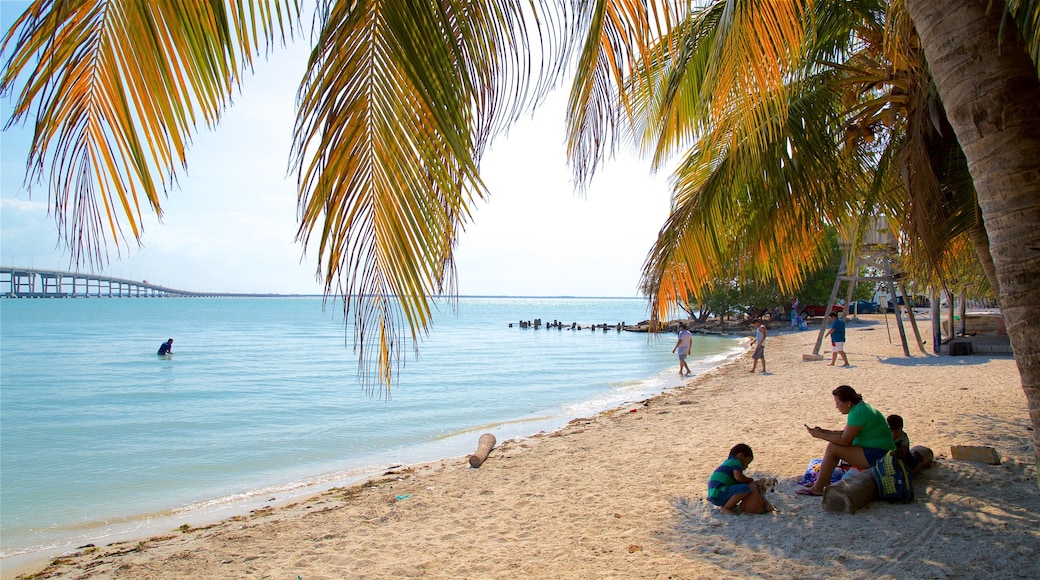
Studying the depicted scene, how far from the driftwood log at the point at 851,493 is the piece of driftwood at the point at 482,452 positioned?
551cm

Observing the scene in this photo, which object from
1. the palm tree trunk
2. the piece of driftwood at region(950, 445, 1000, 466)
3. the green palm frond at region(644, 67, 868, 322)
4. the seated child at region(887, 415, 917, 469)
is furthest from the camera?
the green palm frond at region(644, 67, 868, 322)

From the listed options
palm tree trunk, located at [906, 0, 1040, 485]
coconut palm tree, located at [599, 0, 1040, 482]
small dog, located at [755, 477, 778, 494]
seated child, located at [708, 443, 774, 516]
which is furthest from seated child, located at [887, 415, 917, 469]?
palm tree trunk, located at [906, 0, 1040, 485]

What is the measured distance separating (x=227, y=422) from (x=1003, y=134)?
17.1 meters

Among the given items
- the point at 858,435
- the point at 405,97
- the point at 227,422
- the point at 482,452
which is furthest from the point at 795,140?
the point at 227,422

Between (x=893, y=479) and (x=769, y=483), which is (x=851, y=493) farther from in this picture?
(x=769, y=483)

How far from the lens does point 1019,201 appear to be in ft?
8.82

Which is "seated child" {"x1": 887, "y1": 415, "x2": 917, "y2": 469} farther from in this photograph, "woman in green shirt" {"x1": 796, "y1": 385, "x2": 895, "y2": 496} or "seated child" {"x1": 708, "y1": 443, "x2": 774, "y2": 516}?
"seated child" {"x1": 708, "y1": 443, "x2": 774, "y2": 516}

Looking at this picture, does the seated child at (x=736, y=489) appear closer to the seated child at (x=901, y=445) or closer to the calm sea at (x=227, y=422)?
the seated child at (x=901, y=445)

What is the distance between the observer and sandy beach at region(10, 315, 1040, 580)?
445 cm

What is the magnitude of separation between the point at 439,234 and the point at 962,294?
741 inches

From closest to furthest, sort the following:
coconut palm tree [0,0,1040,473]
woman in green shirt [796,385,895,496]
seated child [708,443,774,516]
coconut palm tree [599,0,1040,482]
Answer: coconut palm tree [0,0,1040,473] < coconut palm tree [599,0,1040,482] < woman in green shirt [796,385,895,496] < seated child [708,443,774,516]

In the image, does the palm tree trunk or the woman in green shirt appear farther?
the woman in green shirt

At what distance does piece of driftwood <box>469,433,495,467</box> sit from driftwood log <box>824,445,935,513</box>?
5.51 metres

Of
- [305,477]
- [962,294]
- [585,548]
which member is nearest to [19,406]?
[305,477]
